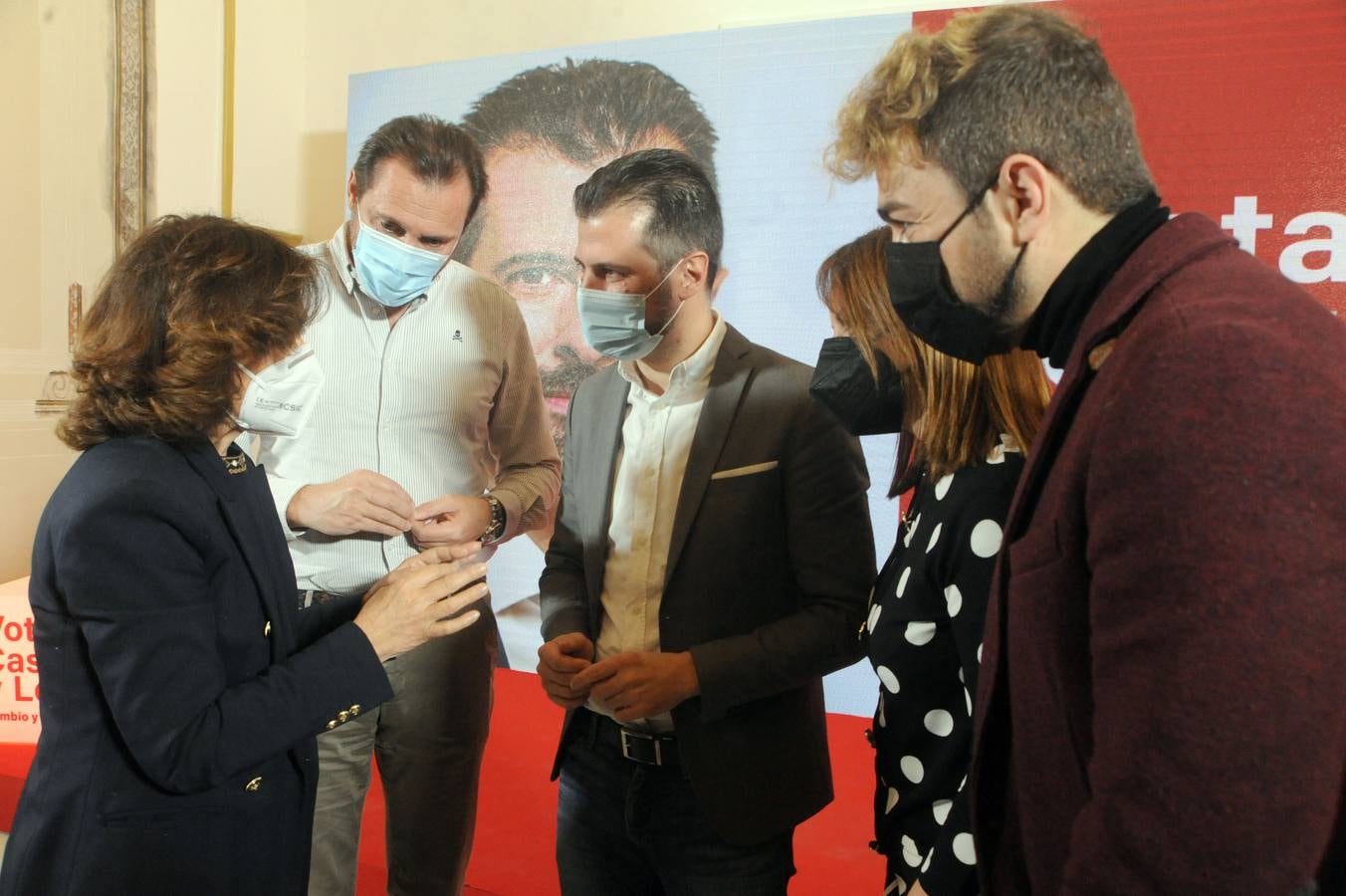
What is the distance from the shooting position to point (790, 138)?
267cm

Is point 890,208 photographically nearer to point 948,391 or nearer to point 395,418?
point 948,391

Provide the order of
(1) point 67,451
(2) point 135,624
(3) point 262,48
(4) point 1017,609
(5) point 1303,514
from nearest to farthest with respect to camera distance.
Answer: (5) point 1303,514
(4) point 1017,609
(2) point 135,624
(3) point 262,48
(1) point 67,451

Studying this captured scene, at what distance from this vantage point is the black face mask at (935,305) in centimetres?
126

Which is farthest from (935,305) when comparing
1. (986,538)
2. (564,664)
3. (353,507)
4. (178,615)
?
(353,507)

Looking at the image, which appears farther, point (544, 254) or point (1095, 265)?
point (544, 254)

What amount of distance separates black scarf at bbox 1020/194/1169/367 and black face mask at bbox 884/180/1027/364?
8 cm

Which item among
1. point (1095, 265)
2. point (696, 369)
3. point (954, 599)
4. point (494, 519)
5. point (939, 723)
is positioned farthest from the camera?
point (494, 519)

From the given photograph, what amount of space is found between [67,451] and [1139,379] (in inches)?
190

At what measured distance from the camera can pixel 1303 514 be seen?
81 cm

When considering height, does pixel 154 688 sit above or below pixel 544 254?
below

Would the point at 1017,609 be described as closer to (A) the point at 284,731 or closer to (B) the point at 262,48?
(A) the point at 284,731

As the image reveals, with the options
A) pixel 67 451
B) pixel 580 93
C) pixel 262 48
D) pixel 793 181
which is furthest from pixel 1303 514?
pixel 67 451

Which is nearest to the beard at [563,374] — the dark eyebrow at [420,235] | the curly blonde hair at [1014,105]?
the dark eyebrow at [420,235]

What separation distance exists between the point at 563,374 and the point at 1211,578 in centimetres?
219
